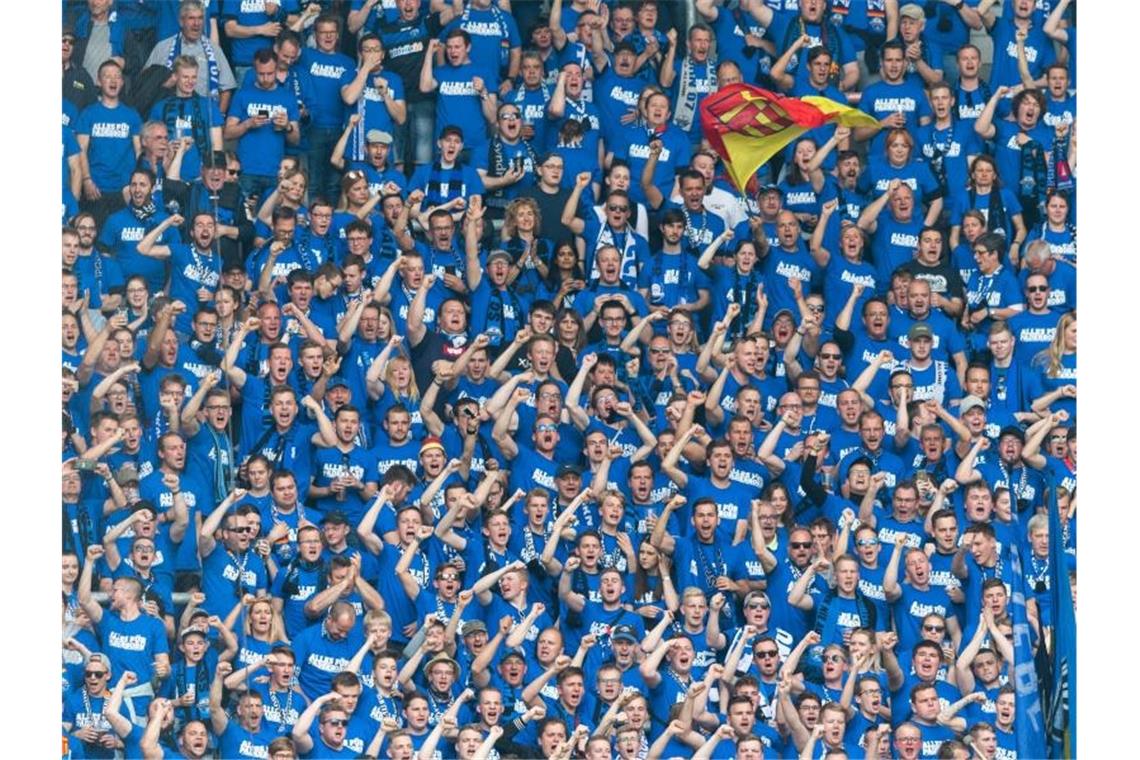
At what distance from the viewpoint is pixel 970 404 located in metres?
9.15

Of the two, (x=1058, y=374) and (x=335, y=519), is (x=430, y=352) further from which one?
(x=1058, y=374)

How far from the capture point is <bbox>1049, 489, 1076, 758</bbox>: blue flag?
28.6ft

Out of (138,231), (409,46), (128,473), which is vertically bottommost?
(128,473)

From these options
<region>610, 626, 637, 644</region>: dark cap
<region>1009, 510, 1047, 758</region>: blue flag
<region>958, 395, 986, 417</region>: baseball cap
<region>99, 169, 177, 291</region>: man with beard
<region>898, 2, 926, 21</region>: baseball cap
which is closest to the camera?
<region>1009, 510, 1047, 758</region>: blue flag

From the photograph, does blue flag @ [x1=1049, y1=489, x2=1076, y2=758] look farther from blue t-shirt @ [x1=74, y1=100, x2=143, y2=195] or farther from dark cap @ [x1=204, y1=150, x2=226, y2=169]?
blue t-shirt @ [x1=74, y1=100, x2=143, y2=195]

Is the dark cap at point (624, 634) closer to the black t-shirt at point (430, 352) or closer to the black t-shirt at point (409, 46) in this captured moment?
the black t-shirt at point (430, 352)

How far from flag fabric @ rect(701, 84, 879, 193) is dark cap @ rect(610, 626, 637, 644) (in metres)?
1.89

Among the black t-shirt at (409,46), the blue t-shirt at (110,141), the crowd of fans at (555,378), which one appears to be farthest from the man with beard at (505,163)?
the blue t-shirt at (110,141)

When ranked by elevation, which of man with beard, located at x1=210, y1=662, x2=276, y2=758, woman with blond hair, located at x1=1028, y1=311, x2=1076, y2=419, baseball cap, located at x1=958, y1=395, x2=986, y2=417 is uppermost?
woman with blond hair, located at x1=1028, y1=311, x2=1076, y2=419

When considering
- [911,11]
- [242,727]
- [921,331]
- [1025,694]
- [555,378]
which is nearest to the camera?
[1025,694]

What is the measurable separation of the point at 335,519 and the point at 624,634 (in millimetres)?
1269

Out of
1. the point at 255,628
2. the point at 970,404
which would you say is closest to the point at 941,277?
the point at 970,404

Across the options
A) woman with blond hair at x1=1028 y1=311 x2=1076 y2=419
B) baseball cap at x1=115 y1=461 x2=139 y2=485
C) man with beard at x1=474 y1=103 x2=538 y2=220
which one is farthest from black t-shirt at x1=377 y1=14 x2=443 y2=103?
woman with blond hair at x1=1028 y1=311 x2=1076 y2=419

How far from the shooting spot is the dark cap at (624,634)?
8945 mm
